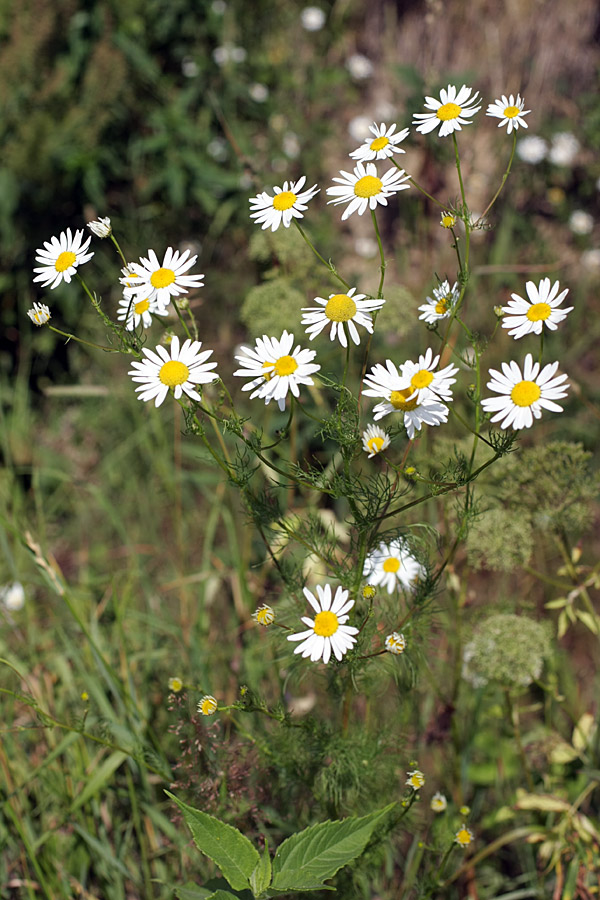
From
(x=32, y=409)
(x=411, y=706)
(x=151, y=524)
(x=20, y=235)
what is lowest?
(x=411, y=706)

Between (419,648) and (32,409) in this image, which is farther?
(32,409)

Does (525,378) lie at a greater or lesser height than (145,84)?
lesser

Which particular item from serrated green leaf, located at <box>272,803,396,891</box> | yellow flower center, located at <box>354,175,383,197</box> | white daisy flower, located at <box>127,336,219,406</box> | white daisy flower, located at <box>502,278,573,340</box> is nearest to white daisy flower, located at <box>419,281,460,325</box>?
white daisy flower, located at <box>502,278,573,340</box>

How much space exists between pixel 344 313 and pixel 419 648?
70 centimetres

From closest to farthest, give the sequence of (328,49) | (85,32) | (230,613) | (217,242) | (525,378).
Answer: (525,378) < (230,613) < (85,32) < (217,242) < (328,49)

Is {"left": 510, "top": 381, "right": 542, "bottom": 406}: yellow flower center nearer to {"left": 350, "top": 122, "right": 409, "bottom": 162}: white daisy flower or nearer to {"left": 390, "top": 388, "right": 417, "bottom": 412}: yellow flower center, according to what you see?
{"left": 390, "top": 388, "right": 417, "bottom": 412}: yellow flower center

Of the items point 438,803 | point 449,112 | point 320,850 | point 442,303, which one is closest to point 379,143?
point 449,112

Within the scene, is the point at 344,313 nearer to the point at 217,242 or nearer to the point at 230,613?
the point at 230,613

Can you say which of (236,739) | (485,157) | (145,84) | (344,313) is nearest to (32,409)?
(145,84)

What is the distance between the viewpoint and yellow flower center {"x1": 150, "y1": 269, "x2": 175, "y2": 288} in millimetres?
1352

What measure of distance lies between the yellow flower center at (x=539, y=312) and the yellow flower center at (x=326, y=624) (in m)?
0.59

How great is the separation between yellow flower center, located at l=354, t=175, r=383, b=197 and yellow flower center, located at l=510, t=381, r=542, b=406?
415mm

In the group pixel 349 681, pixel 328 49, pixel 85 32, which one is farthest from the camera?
pixel 328 49

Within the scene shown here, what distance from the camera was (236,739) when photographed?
6.91 ft
